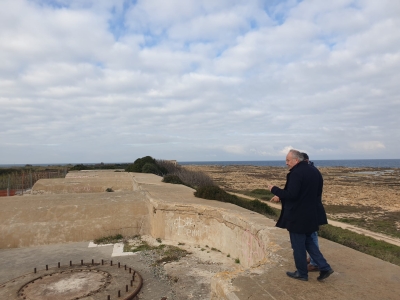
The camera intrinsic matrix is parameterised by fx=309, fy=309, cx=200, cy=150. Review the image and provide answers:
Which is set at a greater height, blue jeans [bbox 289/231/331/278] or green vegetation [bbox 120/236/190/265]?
blue jeans [bbox 289/231/331/278]

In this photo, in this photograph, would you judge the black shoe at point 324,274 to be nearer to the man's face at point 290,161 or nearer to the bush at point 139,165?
the man's face at point 290,161

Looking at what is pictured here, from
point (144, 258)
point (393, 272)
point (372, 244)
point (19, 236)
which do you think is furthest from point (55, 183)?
point (393, 272)

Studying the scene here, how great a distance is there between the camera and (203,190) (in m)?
11.0

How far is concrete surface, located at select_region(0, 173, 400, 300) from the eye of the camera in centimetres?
359

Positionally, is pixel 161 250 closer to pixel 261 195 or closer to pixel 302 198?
pixel 302 198

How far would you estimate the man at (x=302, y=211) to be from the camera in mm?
3764

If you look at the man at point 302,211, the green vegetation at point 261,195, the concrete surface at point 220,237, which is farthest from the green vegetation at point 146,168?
the man at point 302,211

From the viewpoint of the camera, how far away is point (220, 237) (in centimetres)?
805

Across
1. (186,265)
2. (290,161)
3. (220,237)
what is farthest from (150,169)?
(290,161)

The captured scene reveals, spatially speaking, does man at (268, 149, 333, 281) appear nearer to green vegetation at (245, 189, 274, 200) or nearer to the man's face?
the man's face

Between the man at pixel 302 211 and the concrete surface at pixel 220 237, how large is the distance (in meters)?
0.22

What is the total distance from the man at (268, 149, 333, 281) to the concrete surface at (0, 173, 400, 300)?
22 centimetres

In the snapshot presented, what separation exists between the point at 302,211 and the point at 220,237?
15.0ft

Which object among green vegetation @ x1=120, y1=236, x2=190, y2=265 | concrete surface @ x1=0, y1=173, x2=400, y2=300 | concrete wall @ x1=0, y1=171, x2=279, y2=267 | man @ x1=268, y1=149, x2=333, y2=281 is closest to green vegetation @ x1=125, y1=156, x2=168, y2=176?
concrete surface @ x1=0, y1=173, x2=400, y2=300
